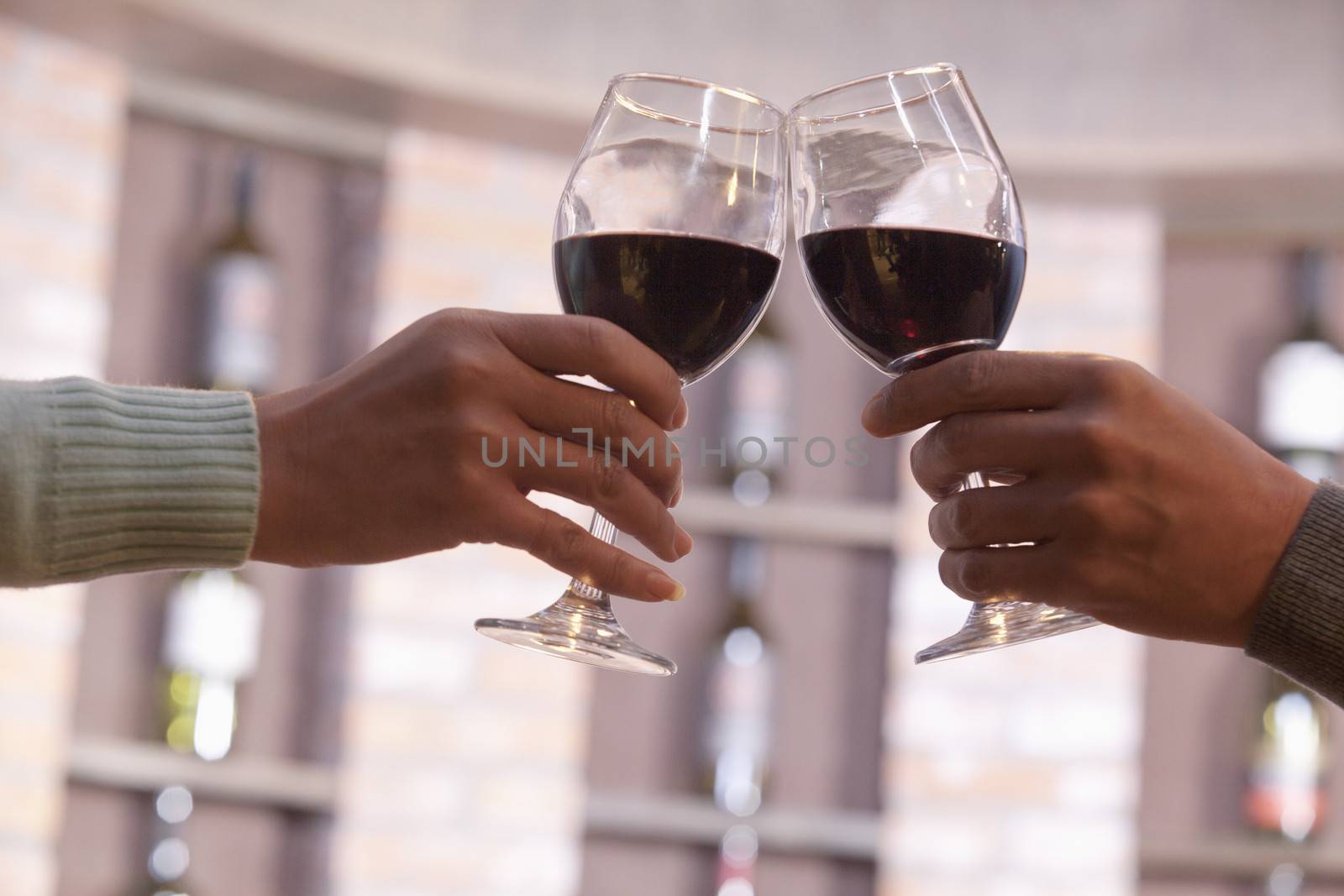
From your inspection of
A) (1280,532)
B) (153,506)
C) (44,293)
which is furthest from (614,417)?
(44,293)

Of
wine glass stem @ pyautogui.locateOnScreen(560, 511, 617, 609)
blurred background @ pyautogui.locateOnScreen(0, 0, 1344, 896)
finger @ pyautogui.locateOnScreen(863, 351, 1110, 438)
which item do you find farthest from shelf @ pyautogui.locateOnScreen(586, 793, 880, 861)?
finger @ pyautogui.locateOnScreen(863, 351, 1110, 438)

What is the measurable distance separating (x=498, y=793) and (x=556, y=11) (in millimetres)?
1335

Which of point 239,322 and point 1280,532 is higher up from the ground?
point 239,322

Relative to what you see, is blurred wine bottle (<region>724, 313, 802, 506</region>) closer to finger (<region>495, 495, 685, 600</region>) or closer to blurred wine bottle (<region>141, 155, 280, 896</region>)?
blurred wine bottle (<region>141, 155, 280, 896</region>)

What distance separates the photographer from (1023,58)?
2.50m

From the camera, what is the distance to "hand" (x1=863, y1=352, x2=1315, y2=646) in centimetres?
90

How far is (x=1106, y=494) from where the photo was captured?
2.95 ft

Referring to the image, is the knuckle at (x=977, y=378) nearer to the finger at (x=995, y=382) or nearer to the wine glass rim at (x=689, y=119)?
the finger at (x=995, y=382)

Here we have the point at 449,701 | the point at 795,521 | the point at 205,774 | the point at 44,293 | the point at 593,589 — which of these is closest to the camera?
the point at 593,589

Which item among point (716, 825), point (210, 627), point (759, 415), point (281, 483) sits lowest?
point (716, 825)

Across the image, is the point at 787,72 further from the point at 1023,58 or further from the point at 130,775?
the point at 130,775

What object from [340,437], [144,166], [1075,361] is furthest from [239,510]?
[144,166]

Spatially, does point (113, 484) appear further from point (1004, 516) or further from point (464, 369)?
point (1004, 516)

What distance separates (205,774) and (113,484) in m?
1.39
